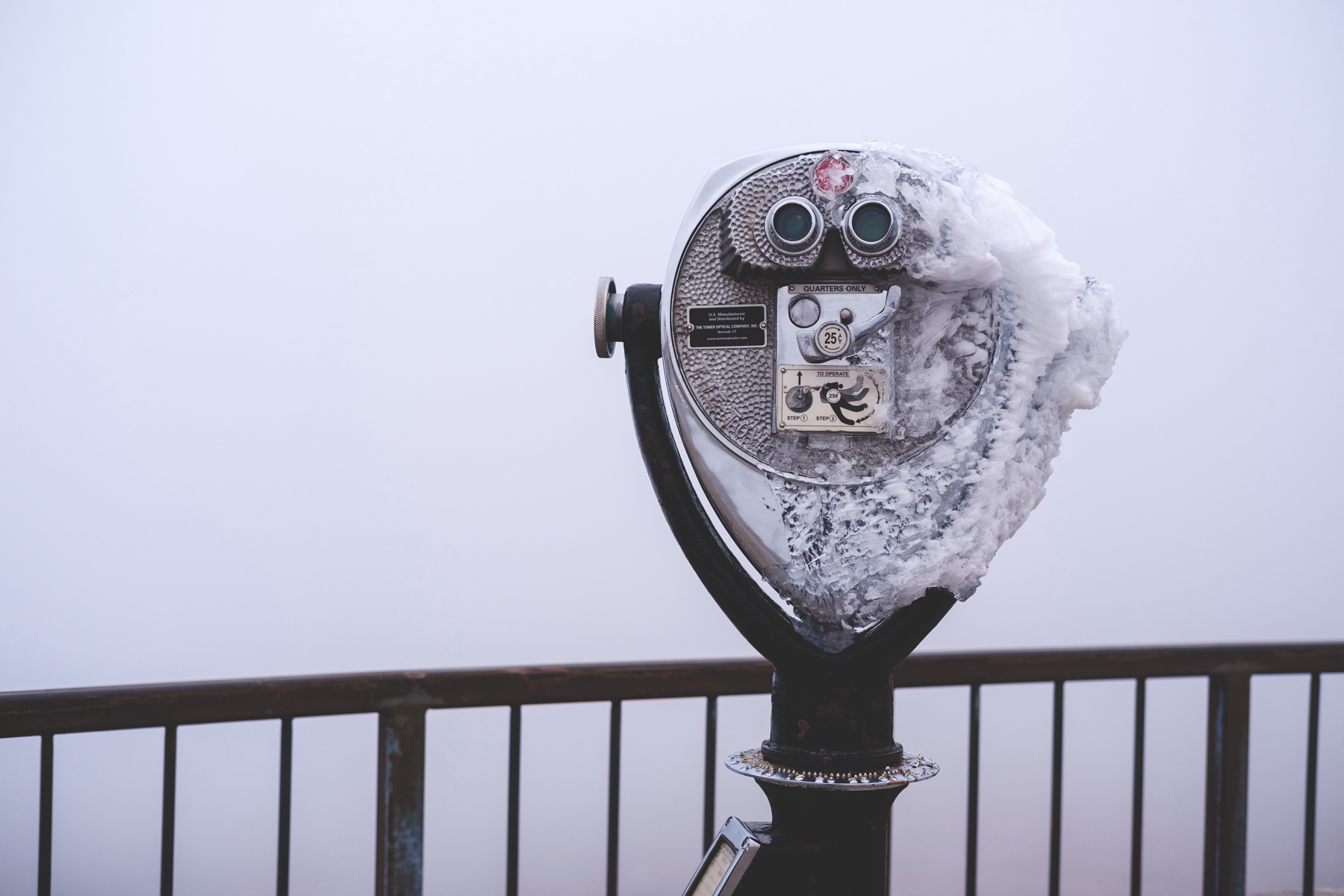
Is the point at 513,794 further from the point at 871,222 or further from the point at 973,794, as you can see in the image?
the point at 871,222

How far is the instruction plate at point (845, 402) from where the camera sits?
84 centimetres

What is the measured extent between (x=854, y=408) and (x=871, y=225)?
159mm

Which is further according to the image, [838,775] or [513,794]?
[513,794]

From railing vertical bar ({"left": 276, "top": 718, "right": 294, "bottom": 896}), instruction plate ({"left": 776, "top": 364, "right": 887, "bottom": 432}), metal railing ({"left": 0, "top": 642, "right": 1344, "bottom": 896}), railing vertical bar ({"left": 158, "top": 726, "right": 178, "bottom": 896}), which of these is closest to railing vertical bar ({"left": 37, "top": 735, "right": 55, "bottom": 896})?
metal railing ({"left": 0, "top": 642, "right": 1344, "bottom": 896})

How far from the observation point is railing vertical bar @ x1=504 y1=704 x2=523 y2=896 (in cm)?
173

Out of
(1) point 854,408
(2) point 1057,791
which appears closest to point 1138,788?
(2) point 1057,791

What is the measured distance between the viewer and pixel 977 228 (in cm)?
83

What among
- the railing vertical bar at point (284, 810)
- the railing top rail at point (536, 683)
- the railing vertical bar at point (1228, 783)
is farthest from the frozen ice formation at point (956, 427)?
the railing vertical bar at point (1228, 783)

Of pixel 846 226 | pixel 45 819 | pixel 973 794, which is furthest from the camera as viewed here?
pixel 973 794

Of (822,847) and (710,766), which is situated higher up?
(822,847)

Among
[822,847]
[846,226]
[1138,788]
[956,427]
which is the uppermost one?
[846,226]

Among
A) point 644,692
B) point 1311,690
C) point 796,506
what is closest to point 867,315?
point 796,506

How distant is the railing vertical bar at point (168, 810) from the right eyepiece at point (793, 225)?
50.6 inches

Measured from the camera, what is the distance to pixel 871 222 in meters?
0.84
